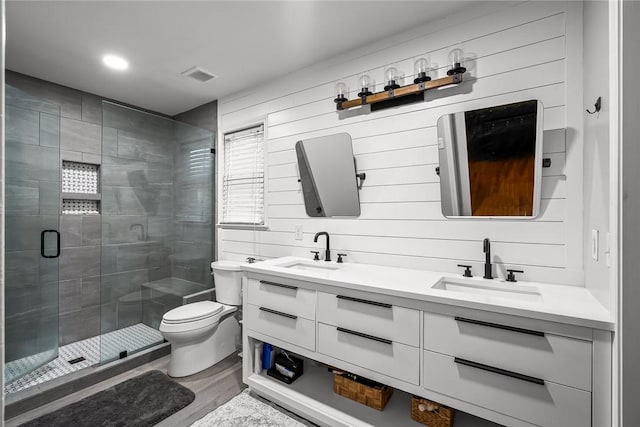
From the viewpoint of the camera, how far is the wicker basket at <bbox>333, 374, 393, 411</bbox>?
1.75 m

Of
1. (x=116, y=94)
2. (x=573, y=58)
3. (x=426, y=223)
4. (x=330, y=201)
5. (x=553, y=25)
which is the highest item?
(x=116, y=94)

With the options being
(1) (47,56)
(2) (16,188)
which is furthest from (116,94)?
(2) (16,188)

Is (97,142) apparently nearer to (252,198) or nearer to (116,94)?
(116,94)

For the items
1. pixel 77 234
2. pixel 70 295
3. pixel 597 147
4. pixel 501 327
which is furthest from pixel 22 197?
pixel 597 147

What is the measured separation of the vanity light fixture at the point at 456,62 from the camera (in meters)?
1.75

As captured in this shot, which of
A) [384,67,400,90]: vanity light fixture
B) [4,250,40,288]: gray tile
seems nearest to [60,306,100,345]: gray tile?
[4,250,40,288]: gray tile

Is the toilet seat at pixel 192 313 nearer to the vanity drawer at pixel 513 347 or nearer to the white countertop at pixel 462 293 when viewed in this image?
the white countertop at pixel 462 293

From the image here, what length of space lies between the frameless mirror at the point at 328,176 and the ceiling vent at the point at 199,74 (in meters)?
1.09

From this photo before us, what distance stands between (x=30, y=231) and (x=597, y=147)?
3.70 m

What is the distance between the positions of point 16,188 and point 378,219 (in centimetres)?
278

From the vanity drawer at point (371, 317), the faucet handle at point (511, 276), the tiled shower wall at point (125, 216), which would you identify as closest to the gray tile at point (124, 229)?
the tiled shower wall at point (125, 216)

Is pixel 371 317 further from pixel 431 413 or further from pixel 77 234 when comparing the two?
pixel 77 234

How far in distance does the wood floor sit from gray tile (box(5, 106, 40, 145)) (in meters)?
1.96

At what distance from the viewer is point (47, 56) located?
2.32 meters
